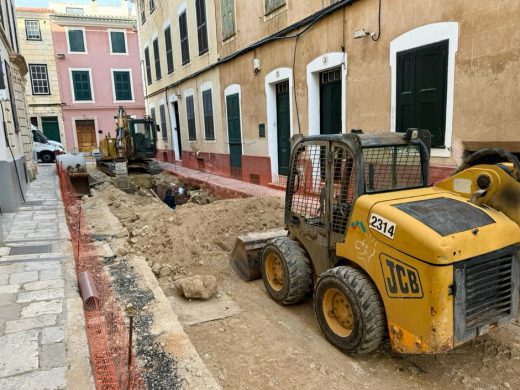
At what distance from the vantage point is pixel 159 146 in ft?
69.8

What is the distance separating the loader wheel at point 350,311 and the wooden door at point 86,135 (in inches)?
1135

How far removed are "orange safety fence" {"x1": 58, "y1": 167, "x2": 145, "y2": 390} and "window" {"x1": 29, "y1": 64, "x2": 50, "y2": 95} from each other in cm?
2640

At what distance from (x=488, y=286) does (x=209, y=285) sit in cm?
288

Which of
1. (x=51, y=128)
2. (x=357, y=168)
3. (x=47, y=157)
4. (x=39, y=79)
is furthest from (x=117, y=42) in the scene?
(x=357, y=168)

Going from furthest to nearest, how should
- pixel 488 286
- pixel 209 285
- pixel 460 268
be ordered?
1. pixel 209 285
2. pixel 488 286
3. pixel 460 268

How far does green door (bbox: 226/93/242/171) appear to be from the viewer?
468 inches

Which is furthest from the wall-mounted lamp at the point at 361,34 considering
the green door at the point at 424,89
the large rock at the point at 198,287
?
the large rock at the point at 198,287

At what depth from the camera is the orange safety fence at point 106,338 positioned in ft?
8.77

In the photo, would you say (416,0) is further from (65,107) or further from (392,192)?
(65,107)

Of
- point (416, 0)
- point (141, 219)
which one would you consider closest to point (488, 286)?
point (416, 0)

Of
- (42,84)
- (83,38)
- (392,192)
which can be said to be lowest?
(392,192)

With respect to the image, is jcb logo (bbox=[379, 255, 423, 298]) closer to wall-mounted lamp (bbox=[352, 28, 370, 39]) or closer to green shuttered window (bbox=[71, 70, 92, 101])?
wall-mounted lamp (bbox=[352, 28, 370, 39])

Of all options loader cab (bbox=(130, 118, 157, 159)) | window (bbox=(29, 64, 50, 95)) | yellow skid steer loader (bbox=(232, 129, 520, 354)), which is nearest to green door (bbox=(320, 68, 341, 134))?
yellow skid steer loader (bbox=(232, 129, 520, 354))

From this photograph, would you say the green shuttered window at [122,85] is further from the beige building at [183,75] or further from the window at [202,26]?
the window at [202,26]
